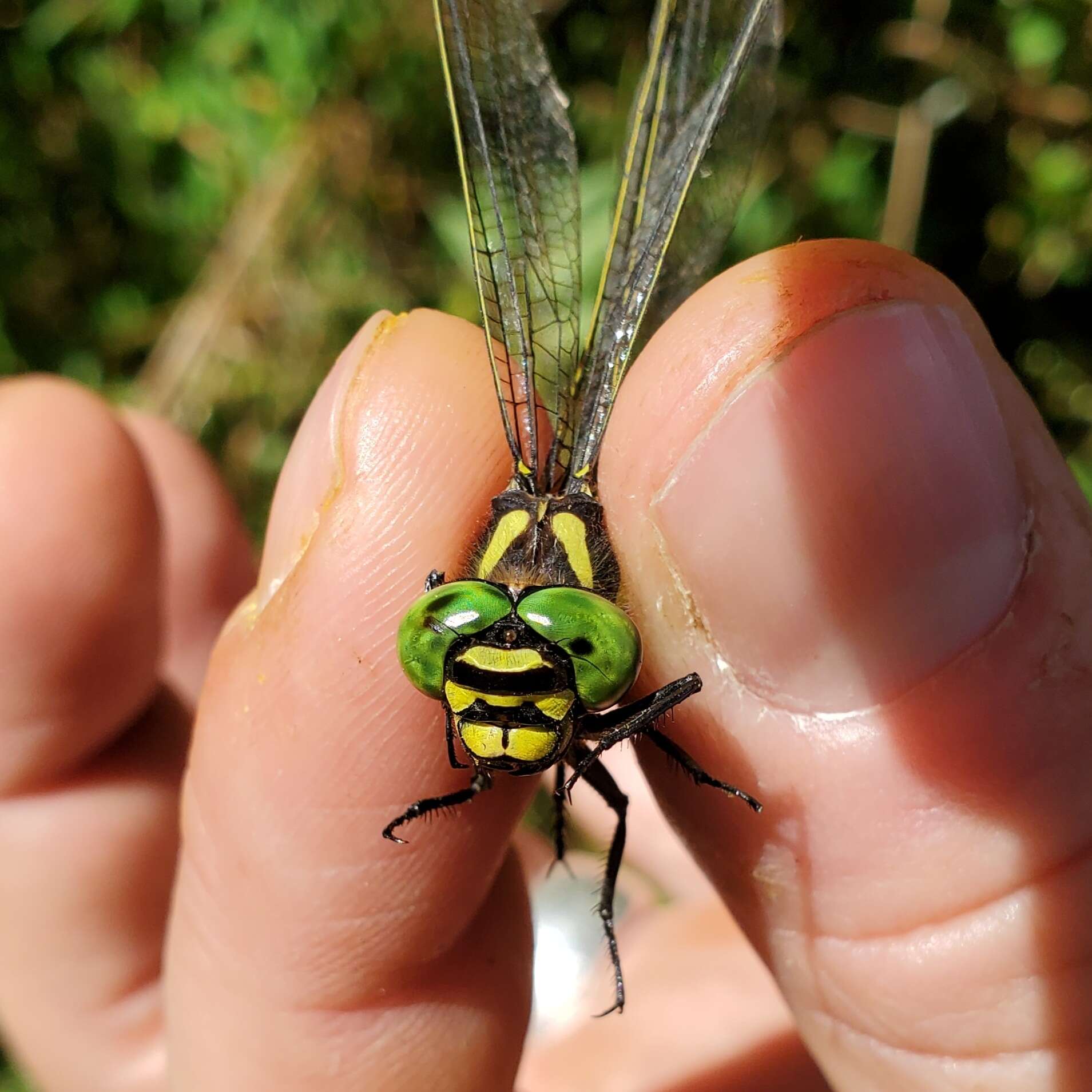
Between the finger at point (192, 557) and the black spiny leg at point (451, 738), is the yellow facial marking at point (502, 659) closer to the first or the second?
the black spiny leg at point (451, 738)


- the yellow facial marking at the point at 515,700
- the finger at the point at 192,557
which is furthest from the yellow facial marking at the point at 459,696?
the finger at the point at 192,557

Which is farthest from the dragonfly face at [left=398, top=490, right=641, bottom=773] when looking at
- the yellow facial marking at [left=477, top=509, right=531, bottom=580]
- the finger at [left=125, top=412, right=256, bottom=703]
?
the finger at [left=125, top=412, right=256, bottom=703]

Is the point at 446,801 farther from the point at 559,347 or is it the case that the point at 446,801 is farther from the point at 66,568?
the point at 66,568

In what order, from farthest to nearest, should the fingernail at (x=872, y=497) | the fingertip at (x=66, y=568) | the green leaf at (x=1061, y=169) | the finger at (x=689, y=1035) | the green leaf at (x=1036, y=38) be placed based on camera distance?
1. the green leaf at (x=1061, y=169)
2. the green leaf at (x=1036, y=38)
3. the finger at (x=689, y=1035)
4. the fingertip at (x=66, y=568)
5. the fingernail at (x=872, y=497)

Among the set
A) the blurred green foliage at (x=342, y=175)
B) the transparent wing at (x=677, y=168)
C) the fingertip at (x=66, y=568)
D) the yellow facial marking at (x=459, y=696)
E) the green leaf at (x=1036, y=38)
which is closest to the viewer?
the yellow facial marking at (x=459, y=696)

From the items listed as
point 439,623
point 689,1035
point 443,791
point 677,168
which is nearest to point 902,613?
point 439,623

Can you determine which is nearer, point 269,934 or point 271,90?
point 269,934

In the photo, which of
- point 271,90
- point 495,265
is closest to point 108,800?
point 495,265

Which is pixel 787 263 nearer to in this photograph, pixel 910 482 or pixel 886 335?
pixel 886 335
